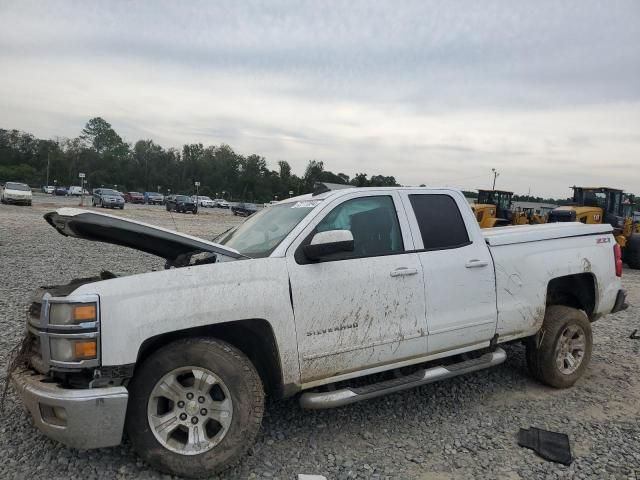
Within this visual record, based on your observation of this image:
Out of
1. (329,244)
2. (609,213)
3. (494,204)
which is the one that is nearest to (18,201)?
(494,204)

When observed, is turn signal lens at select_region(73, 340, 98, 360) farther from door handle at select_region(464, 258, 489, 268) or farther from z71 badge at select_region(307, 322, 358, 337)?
door handle at select_region(464, 258, 489, 268)

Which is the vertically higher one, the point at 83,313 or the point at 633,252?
the point at 83,313

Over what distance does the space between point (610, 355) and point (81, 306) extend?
19.4ft

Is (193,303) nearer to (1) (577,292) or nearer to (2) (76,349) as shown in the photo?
(2) (76,349)

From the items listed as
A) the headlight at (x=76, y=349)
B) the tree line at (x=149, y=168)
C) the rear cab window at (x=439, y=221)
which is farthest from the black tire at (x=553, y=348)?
the tree line at (x=149, y=168)

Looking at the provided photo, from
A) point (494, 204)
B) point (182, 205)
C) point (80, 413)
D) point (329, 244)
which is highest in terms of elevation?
point (494, 204)

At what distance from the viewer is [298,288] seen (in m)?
3.37

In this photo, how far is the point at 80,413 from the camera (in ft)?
9.12

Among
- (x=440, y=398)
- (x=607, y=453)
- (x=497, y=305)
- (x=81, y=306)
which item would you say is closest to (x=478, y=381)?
(x=440, y=398)

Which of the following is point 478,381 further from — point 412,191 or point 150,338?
point 150,338

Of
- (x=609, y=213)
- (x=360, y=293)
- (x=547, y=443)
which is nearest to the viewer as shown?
(x=360, y=293)

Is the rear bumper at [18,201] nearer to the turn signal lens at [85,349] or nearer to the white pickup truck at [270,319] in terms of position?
the white pickup truck at [270,319]

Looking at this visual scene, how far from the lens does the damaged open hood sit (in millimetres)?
3307

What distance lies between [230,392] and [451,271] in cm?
203
